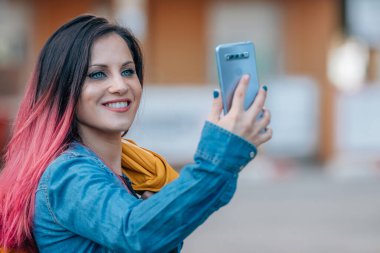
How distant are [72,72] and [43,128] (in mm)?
166

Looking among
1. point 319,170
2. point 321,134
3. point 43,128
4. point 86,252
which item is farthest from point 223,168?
point 321,134

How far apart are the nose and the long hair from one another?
2.9 inches

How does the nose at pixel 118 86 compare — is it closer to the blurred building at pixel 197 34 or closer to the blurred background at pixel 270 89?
the blurred background at pixel 270 89

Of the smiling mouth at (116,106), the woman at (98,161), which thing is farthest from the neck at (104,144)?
the smiling mouth at (116,106)

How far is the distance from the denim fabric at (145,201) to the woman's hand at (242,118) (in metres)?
0.02

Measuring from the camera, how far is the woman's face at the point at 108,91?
2.21 meters

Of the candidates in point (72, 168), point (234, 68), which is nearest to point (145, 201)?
point (72, 168)

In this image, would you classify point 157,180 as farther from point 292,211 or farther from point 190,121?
point 190,121

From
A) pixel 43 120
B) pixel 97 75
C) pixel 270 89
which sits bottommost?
pixel 270 89

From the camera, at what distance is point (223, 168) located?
1.82 meters

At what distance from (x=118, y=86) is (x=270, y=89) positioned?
459 inches

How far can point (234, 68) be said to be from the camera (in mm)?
1902

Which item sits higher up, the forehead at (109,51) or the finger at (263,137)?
the forehead at (109,51)

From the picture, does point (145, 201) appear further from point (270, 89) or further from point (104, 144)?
point (270, 89)
